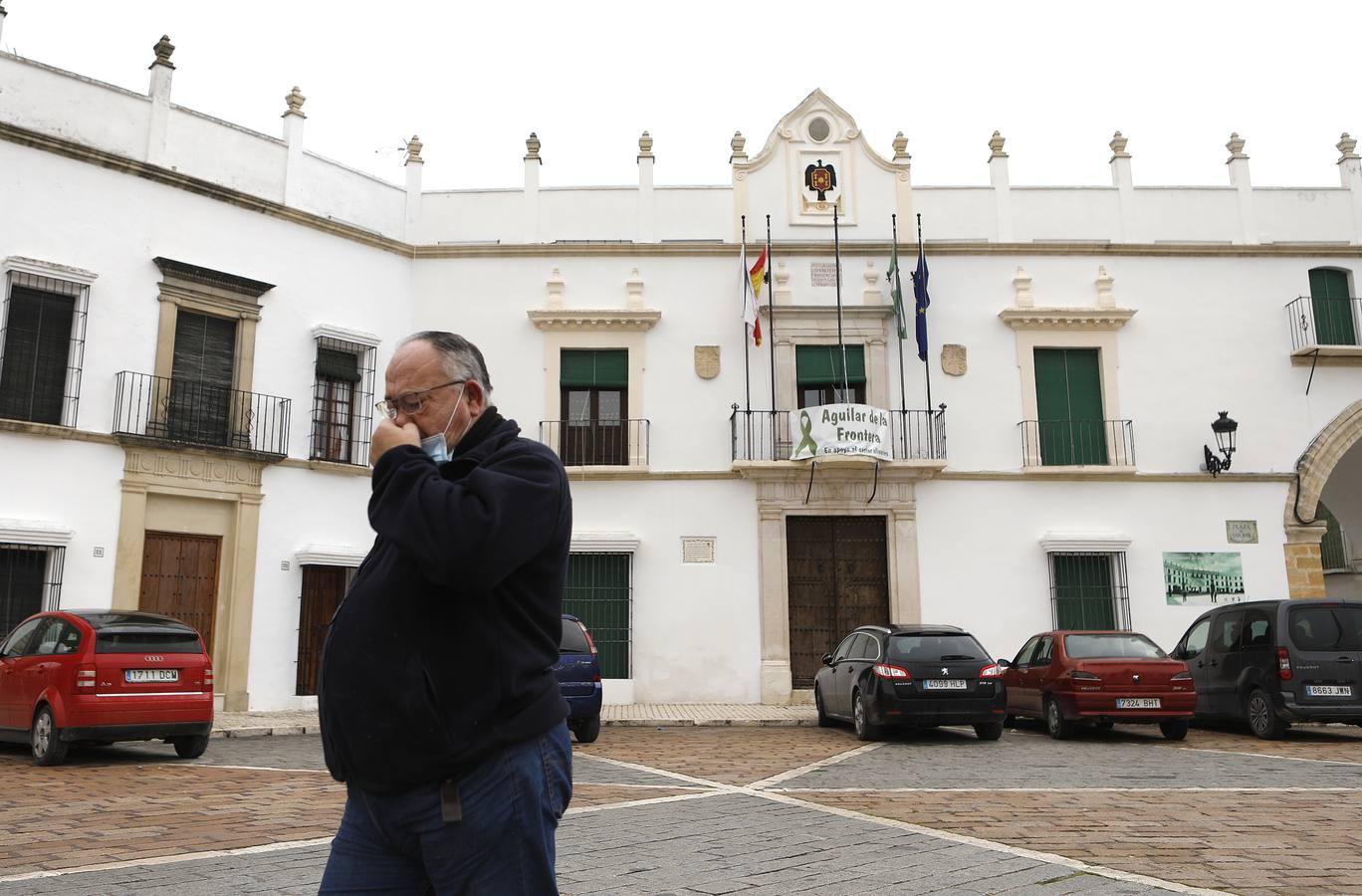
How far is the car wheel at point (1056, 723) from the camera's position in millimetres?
13914

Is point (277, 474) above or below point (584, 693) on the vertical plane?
above

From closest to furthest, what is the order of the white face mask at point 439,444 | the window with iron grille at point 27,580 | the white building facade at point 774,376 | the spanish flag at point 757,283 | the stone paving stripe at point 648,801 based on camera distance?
1. the white face mask at point 439,444
2. the stone paving stripe at point 648,801
3. the window with iron grille at point 27,580
4. the white building facade at point 774,376
5. the spanish flag at point 757,283

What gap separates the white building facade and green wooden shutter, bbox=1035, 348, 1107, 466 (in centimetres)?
6

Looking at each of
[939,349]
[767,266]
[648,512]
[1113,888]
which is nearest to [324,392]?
[648,512]

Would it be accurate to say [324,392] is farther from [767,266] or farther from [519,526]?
[519,526]

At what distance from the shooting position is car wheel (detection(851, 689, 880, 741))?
13.7 metres

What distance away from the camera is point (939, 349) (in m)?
20.6

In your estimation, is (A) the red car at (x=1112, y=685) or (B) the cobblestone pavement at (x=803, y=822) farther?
(A) the red car at (x=1112, y=685)

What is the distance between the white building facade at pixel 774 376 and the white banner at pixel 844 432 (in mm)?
628

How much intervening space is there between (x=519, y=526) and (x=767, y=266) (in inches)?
727

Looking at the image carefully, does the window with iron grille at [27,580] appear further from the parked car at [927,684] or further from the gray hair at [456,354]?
the gray hair at [456,354]

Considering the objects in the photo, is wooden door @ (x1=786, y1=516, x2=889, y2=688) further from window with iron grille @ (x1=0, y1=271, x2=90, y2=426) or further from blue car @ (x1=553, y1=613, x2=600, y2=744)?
window with iron grille @ (x1=0, y1=271, x2=90, y2=426)

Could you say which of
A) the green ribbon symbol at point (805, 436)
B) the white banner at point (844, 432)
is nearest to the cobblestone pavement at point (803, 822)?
the white banner at point (844, 432)

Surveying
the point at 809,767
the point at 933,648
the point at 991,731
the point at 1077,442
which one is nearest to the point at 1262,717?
the point at 991,731
